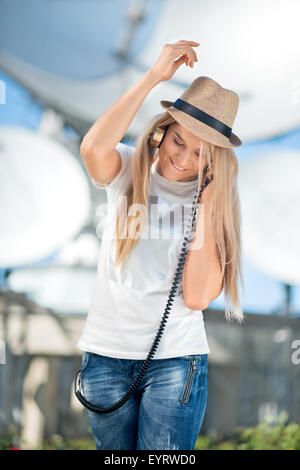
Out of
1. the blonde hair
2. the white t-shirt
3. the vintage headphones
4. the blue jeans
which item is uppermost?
the vintage headphones

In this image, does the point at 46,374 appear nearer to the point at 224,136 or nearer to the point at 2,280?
the point at 2,280

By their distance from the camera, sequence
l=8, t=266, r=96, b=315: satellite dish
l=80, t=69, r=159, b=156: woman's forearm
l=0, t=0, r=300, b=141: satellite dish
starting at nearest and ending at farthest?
l=80, t=69, r=159, b=156: woman's forearm < l=0, t=0, r=300, b=141: satellite dish < l=8, t=266, r=96, b=315: satellite dish

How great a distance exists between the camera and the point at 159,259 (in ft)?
4.60

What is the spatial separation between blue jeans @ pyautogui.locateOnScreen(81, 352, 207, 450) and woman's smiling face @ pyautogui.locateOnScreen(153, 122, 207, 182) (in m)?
0.53

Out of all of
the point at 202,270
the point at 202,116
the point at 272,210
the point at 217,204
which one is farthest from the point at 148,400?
the point at 272,210

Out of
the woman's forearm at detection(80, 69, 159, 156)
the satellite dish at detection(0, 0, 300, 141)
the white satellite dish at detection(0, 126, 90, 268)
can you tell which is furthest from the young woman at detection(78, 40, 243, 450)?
the white satellite dish at detection(0, 126, 90, 268)

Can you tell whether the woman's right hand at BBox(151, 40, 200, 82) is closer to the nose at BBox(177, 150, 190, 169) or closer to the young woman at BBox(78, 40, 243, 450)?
the young woman at BBox(78, 40, 243, 450)

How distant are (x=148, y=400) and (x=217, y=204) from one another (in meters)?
0.56

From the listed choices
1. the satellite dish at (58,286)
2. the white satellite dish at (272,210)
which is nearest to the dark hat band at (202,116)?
the white satellite dish at (272,210)

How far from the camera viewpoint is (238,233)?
148 cm

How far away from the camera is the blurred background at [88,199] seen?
2971 mm

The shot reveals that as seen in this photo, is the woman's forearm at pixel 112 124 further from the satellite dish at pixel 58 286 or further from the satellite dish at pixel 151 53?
the satellite dish at pixel 58 286

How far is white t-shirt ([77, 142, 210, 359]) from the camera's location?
133cm

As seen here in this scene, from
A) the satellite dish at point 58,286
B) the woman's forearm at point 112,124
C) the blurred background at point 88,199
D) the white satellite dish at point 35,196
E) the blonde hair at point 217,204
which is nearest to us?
the woman's forearm at point 112,124
